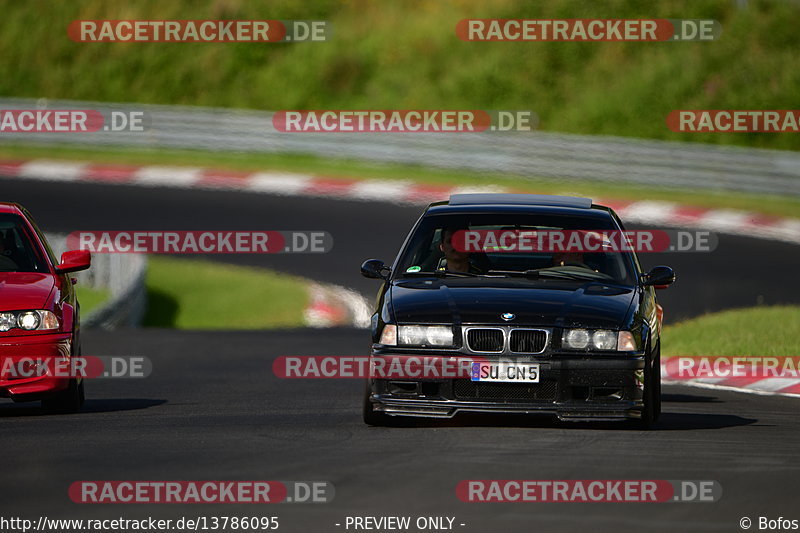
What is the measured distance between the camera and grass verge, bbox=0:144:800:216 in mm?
28625

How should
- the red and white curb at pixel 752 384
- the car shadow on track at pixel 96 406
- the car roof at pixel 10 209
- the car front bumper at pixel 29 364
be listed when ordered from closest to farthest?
the car front bumper at pixel 29 364, the car shadow on track at pixel 96 406, the car roof at pixel 10 209, the red and white curb at pixel 752 384

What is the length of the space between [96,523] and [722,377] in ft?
27.7

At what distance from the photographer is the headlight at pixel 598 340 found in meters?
9.34

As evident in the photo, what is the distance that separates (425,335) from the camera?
9.41 metres

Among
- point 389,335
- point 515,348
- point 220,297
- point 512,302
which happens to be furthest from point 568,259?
point 220,297

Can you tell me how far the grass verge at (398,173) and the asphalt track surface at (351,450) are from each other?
14.1m

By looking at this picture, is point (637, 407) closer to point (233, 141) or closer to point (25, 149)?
point (233, 141)

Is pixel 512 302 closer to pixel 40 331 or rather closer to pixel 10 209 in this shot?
pixel 40 331

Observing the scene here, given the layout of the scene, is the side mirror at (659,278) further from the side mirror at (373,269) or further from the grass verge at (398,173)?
the grass verge at (398,173)

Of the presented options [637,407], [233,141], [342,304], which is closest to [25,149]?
[233,141]

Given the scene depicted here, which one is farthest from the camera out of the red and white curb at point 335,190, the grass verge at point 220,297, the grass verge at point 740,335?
the red and white curb at point 335,190

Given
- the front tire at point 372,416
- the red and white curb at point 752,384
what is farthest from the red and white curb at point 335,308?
the front tire at point 372,416

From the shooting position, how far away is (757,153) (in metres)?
29.0

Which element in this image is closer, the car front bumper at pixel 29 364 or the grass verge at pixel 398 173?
the car front bumper at pixel 29 364
